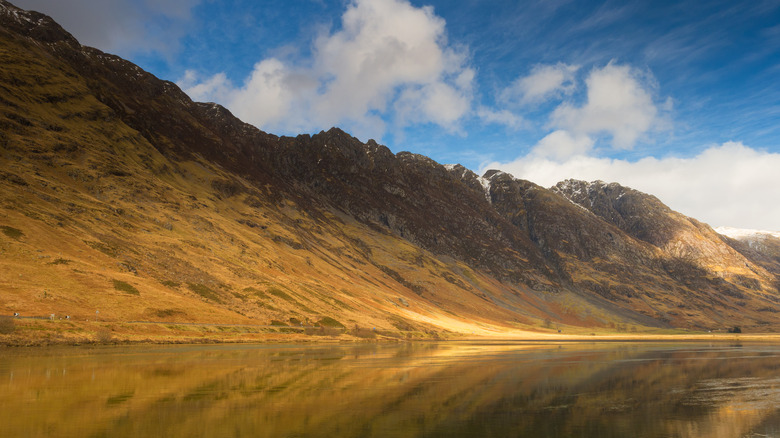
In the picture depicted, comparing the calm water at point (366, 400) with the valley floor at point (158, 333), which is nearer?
the calm water at point (366, 400)

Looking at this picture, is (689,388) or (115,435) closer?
(115,435)

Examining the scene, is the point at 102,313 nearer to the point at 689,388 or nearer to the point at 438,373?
the point at 438,373

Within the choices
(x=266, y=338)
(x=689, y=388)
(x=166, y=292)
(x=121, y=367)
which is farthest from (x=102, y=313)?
(x=689, y=388)

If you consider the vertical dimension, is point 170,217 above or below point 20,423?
above

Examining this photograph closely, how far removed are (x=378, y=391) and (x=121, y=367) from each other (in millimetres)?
28730

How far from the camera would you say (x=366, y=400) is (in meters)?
34.5

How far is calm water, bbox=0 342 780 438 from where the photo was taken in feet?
84.1

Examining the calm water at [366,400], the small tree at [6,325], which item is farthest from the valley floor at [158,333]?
the calm water at [366,400]

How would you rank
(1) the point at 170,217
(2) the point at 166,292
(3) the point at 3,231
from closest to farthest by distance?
(3) the point at 3,231, (2) the point at 166,292, (1) the point at 170,217

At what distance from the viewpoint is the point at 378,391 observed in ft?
128

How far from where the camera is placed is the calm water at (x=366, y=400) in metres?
25.6

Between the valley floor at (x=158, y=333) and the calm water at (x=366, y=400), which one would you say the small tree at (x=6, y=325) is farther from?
the calm water at (x=366, y=400)

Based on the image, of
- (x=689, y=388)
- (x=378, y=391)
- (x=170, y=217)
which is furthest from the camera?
(x=170, y=217)

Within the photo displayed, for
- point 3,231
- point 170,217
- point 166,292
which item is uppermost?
point 170,217
